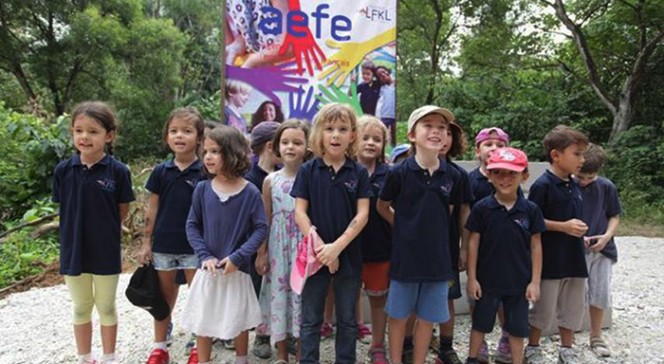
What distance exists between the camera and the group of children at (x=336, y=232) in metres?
2.70

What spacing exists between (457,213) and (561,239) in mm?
713

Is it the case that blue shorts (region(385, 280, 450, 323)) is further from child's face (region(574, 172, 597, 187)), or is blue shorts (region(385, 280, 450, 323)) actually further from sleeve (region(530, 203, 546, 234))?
child's face (region(574, 172, 597, 187))

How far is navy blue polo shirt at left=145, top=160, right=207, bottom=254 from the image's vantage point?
298cm

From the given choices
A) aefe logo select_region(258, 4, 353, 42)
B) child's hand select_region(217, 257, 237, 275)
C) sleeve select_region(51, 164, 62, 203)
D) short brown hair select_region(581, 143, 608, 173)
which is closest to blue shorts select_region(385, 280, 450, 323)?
child's hand select_region(217, 257, 237, 275)

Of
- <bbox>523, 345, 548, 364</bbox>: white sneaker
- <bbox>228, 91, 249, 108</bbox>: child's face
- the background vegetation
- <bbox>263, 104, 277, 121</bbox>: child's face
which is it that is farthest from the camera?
the background vegetation

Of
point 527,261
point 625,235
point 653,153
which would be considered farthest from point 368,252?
point 653,153

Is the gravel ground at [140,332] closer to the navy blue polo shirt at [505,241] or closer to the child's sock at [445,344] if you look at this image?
the child's sock at [445,344]

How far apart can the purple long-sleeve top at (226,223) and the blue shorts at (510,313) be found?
4.52 ft

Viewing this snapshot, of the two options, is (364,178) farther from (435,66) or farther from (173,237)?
(435,66)

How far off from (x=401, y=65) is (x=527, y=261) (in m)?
17.7

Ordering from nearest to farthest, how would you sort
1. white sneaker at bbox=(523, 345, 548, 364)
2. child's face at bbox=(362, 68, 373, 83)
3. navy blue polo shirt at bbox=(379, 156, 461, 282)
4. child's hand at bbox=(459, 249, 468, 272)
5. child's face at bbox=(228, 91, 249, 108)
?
navy blue polo shirt at bbox=(379, 156, 461, 282), child's hand at bbox=(459, 249, 468, 272), white sneaker at bbox=(523, 345, 548, 364), child's face at bbox=(228, 91, 249, 108), child's face at bbox=(362, 68, 373, 83)

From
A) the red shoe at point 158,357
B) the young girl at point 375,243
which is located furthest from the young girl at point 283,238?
the red shoe at point 158,357

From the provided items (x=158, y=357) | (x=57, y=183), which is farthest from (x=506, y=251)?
(x=57, y=183)

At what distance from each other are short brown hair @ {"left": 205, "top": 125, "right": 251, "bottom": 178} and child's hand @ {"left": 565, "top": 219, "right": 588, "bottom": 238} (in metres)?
1.98
